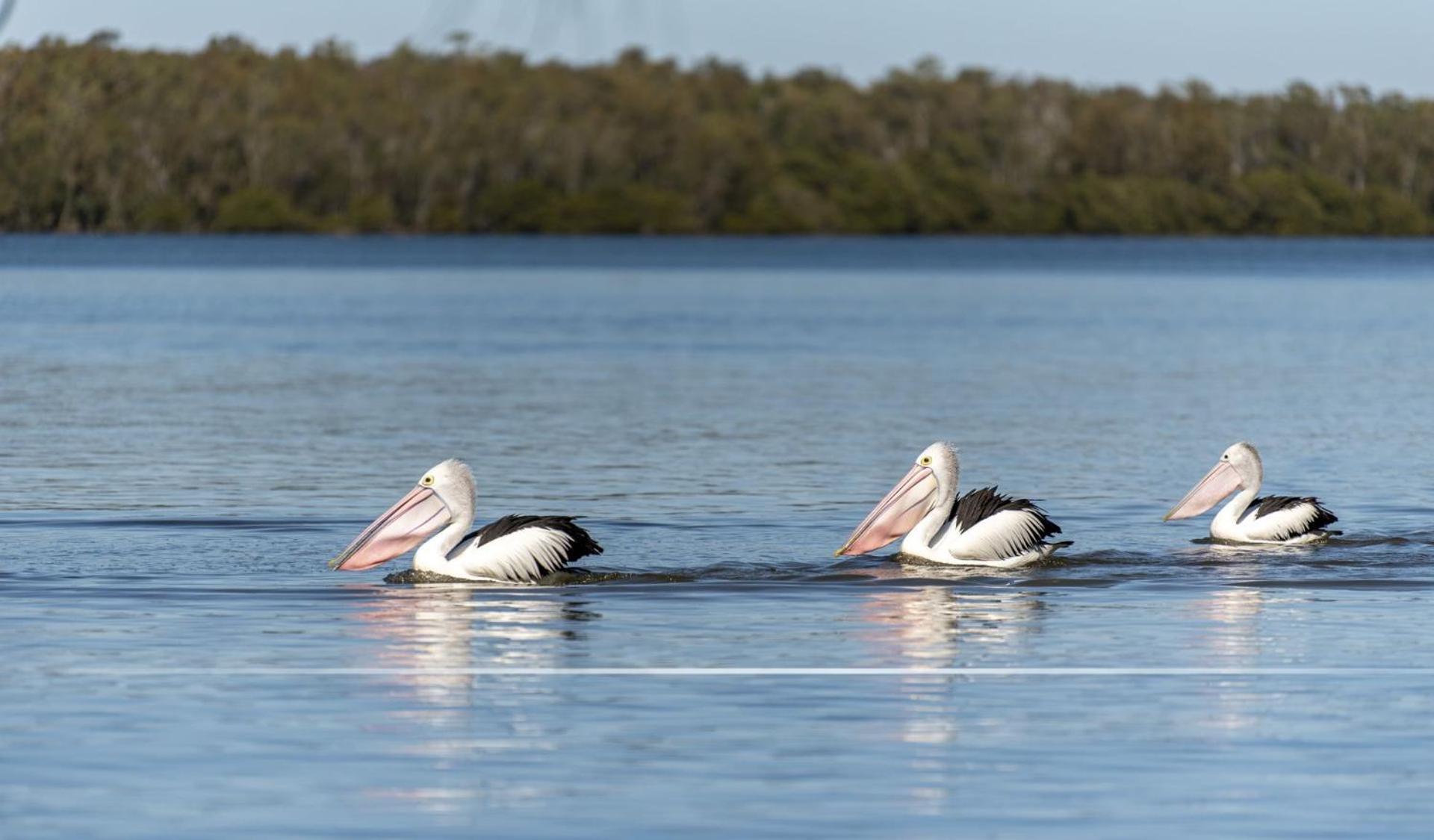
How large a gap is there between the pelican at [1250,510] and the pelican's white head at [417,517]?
5160mm

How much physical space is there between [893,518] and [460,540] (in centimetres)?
280

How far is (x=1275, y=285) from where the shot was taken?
394 feet

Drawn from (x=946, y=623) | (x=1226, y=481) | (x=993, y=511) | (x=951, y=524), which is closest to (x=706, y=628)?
(x=946, y=623)

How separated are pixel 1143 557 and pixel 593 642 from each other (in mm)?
5153

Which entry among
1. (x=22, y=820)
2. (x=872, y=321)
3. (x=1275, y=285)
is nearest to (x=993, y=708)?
(x=22, y=820)

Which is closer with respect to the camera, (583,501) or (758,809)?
(758,809)

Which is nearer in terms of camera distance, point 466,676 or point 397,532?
point 466,676

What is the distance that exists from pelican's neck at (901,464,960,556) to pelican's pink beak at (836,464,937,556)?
0.05 meters

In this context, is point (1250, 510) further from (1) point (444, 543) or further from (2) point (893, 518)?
(1) point (444, 543)

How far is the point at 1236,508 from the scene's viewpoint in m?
18.4

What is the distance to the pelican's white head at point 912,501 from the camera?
16.9 metres

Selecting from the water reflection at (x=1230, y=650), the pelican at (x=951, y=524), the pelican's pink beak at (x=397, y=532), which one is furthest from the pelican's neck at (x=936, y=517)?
the pelican's pink beak at (x=397, y=532)

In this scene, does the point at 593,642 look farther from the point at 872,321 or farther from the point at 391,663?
the point at 872,321

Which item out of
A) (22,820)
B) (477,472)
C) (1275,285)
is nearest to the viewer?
(22,820)
